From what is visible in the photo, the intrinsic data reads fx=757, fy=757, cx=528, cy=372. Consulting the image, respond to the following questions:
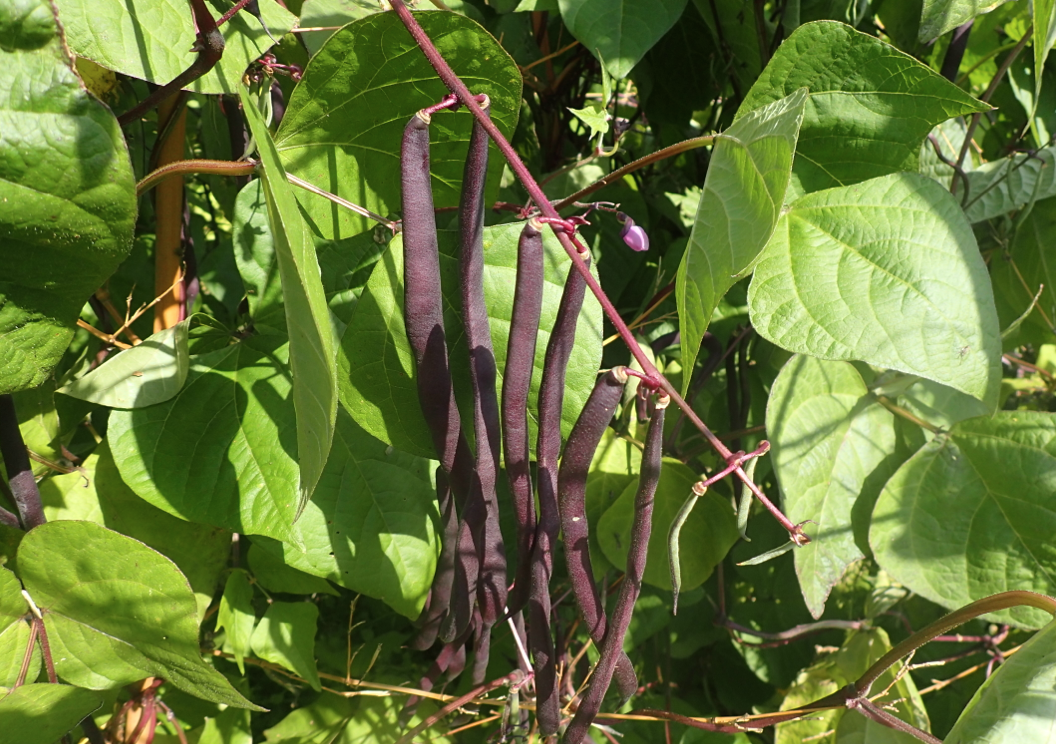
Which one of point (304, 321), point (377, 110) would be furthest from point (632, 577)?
point (377, 110)

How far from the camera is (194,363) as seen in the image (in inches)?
28.2

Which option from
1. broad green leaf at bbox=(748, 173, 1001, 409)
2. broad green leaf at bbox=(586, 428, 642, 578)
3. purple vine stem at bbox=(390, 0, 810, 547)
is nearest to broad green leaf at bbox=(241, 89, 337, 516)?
purple vine stem at bbox=(390, 0, 810, 547)

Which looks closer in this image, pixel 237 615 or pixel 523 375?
pixel 523 375

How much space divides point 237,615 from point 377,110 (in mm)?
534

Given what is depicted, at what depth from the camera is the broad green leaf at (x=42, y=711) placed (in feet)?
1.75

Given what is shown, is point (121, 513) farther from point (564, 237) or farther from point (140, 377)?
point (564, 237)

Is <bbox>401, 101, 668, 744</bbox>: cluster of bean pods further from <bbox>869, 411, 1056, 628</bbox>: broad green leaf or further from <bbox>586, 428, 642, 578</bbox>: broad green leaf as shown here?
<bbox>869, 411, 1056, 628</bbox>: broad green leaf

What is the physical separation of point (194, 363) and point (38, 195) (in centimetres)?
29

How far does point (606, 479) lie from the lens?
2.87 feet

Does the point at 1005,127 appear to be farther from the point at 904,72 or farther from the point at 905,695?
the point at 905,695

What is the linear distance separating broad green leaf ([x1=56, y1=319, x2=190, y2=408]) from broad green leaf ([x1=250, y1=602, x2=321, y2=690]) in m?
0.28

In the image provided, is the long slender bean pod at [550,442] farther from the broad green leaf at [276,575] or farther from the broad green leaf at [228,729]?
the broad green leaf at [228,729]

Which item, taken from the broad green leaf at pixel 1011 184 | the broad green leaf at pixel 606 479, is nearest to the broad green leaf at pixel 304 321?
the broad green leaf at pixel 606 479

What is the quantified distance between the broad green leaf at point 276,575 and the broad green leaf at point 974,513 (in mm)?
605
